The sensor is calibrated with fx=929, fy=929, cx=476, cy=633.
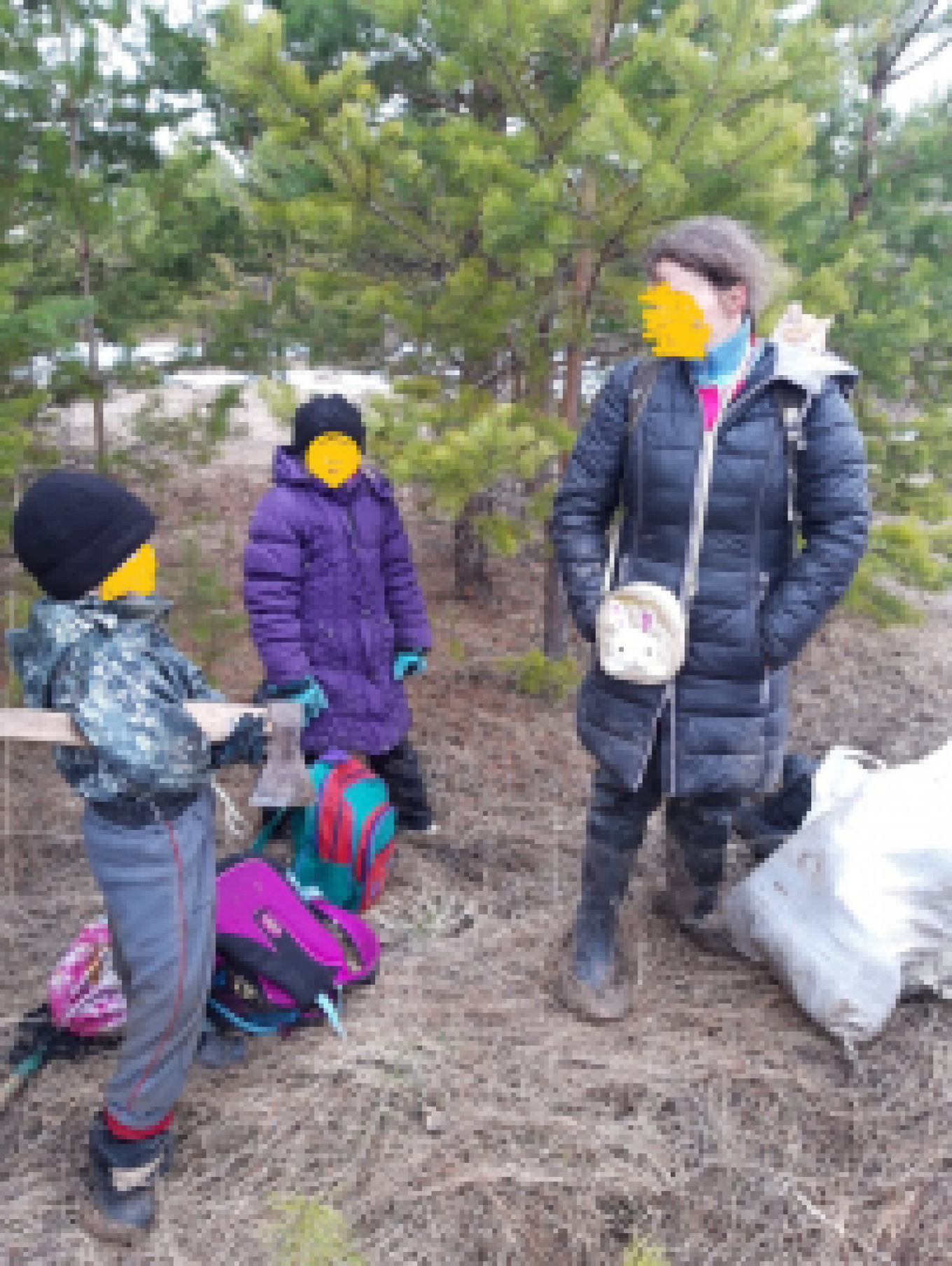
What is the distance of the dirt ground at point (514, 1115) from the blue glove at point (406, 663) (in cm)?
72

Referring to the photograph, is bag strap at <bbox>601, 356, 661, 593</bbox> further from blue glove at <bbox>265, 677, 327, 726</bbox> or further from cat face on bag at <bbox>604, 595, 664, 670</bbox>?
blue glove at <bbox>265, 677, 327, 726</bbox>

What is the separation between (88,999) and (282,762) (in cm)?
95

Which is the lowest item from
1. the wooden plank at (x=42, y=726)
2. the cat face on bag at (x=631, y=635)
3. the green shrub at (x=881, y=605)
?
the green shrub at (x=881, y=605)

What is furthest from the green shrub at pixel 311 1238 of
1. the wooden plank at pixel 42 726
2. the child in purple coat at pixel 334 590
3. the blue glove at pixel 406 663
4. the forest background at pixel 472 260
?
the blue glove at pixel 406 663

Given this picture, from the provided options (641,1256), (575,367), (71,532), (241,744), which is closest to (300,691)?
(241,744)

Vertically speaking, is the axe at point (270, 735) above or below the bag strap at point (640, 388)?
below

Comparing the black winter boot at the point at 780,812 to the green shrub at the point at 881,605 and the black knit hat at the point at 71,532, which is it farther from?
the black knit hat at the point at 71,532

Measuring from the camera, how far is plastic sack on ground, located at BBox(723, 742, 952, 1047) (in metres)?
2.34

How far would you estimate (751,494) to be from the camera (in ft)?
7.09

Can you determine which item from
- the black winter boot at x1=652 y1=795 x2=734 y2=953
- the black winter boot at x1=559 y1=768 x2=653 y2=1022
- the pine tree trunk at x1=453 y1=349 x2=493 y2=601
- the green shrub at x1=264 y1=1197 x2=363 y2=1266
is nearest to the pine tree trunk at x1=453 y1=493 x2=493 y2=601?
the pine tree trunk at x1=453 y1=349 x2=493 y2=601

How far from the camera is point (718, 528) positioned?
2197mm

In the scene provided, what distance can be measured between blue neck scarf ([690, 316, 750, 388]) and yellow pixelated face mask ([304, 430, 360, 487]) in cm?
112

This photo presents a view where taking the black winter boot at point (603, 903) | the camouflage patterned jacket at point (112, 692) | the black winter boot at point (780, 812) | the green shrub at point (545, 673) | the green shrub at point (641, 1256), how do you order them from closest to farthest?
the green shrub at point (641, 1256) → the camouflage patterned jacket at point (112, 692) → the black winter boot at point (603, 903) → the black winter boot at point (780, 812) → the green shrub at point (545, 673)

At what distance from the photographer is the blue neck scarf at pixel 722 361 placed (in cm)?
216
